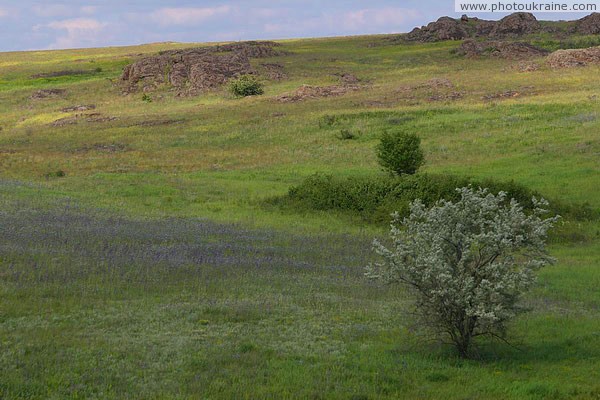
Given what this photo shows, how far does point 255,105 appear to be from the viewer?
2933 inches

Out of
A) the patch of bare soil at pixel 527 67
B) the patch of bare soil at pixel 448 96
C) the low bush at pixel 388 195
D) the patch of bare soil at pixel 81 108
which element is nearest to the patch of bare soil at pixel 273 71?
the patch of bare soil at pixel 81 108

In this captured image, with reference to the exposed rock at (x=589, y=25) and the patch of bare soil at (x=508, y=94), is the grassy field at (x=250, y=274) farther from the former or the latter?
the exposed rock at (x=589, y=25)

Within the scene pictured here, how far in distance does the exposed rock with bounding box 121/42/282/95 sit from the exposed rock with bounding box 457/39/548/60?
1284 inches

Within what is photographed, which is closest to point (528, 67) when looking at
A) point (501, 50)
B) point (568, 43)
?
point (501, 50)

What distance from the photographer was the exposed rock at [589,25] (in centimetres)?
13575

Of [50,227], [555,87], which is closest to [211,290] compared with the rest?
[50,227]

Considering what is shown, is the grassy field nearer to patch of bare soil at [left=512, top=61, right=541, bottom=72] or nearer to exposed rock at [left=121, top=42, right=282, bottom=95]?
patch of bare soil at [left=512, top=61, right=541, bottom=72]

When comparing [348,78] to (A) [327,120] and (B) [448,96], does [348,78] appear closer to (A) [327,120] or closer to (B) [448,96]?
(B) [448,96]

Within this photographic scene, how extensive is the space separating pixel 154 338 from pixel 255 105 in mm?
62491

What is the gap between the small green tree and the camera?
119ft

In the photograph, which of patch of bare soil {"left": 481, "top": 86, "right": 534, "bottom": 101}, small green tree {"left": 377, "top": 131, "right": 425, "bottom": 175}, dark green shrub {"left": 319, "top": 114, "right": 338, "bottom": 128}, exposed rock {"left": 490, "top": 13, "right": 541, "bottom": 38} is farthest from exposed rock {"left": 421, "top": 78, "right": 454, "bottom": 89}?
exposed rock {"left": 490, "top": 13, "right": 541, "bottom": 38}

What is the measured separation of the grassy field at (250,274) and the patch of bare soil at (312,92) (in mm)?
17185

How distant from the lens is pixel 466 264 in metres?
13.4

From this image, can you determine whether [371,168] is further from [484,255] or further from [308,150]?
[484,255]
